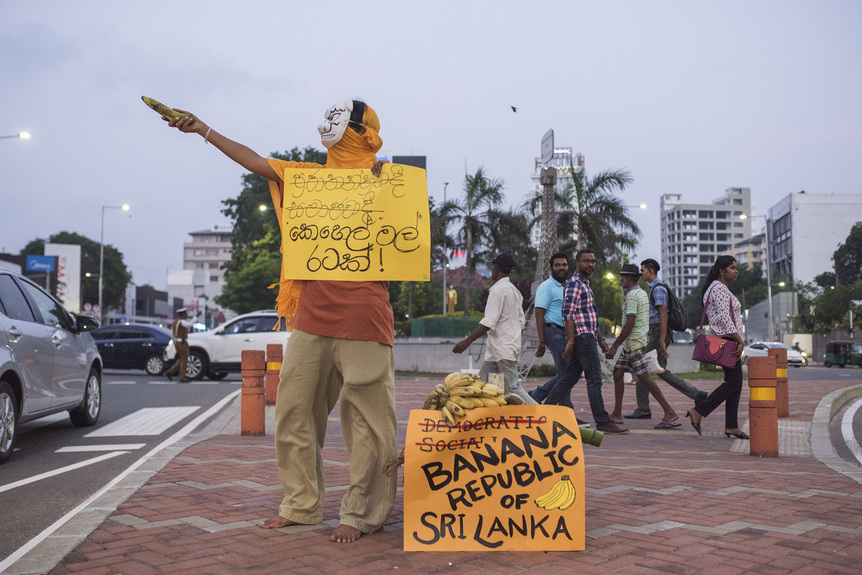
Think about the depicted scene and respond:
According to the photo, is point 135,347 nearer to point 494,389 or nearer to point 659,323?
point 659,323

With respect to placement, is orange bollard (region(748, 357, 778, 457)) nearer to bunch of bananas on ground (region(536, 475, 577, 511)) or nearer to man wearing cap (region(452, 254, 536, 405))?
man wearing cap (region(452, 254, 536, 405))

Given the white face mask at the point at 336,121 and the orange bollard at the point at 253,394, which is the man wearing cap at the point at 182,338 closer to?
the orange bollard at the point at 253,394

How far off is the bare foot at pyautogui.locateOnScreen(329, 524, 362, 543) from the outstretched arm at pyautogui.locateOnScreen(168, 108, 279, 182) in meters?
1.84

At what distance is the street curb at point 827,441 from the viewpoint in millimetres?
5883

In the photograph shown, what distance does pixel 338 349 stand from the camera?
12.8 ft

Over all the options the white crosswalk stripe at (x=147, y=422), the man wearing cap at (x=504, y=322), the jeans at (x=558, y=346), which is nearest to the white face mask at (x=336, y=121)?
the man wearing cap at (x=504, y=322)

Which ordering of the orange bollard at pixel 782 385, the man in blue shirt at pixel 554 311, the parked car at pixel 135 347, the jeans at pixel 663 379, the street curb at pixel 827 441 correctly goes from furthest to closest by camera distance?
the parked car at pixel 135 347, the orange bollard at pixel 782 385, the jeans at pixel 663 379, the man in blue shirt at pixel 554 311, the street curb at pixel 827 441

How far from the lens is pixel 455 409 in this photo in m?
3.63

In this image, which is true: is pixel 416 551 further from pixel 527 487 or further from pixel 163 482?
pixel 163 482

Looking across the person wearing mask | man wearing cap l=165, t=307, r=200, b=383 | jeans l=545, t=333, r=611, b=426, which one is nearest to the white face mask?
jeans l=545, t=333, r=611, b=426

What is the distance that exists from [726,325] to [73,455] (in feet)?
20.3

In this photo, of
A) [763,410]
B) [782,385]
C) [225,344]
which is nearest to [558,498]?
[763,410]

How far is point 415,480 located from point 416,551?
310 mm

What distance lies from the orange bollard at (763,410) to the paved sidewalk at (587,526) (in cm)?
23
